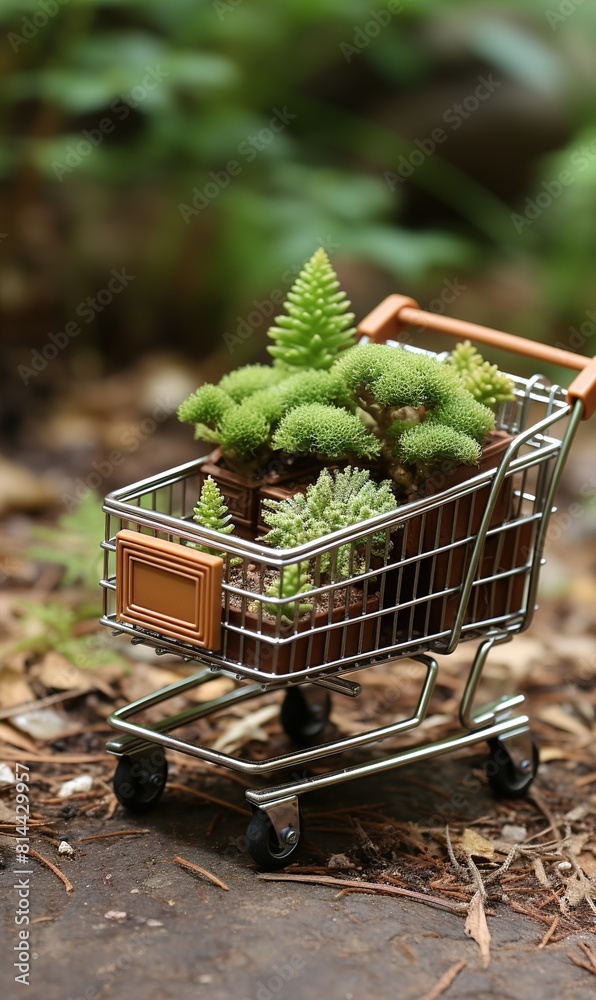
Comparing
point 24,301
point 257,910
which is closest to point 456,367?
point 257,910

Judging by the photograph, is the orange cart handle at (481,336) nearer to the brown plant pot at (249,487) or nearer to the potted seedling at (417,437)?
the potted seedling at (417,437)

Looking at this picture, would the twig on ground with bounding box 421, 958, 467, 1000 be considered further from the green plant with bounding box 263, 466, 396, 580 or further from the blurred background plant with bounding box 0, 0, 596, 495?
the blurred background plant with bounding box 0, 0, 596, 495

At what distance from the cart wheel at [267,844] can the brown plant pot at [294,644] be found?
1.30 ft

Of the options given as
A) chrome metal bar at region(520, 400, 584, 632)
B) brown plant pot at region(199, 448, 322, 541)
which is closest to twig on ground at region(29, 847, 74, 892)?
brown plant pot at region(199, 448, 322, 541)

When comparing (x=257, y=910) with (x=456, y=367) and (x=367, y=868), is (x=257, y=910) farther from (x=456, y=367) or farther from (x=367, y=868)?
(x=456, y=367)

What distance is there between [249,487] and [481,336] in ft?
2.74

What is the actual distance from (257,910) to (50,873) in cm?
54

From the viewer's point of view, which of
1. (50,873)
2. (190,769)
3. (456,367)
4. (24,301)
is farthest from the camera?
(24,301)

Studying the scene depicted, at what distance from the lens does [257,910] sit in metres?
2.62

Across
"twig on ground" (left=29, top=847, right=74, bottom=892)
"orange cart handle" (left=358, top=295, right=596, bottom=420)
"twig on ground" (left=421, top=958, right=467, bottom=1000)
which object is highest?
"orange cart handle" (left=358, top=295, right=596, bottom=420)

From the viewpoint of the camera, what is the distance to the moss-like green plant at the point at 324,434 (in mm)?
2799

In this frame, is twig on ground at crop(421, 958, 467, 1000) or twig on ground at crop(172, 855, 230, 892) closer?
twig on ground at crop(421, 958, 467, 1000)

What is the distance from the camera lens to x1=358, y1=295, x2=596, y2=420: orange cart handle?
9.71ft

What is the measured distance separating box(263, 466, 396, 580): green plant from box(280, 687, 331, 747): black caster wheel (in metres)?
0.90
